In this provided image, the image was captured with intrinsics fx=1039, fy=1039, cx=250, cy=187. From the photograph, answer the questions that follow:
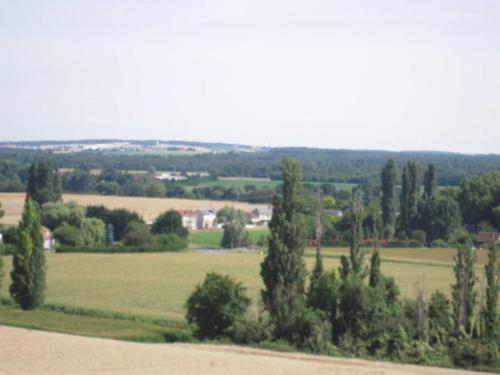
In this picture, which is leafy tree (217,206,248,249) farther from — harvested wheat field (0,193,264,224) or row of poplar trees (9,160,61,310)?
row of poplar trees (9,160,61,310)

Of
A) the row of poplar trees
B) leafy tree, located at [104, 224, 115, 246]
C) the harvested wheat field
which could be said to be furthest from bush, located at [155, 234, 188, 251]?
the row of poplar trees

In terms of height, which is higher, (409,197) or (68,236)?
(409,197)

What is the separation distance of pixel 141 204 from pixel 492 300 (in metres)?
92.0

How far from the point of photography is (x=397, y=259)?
248ft

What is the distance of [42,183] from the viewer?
101 metres

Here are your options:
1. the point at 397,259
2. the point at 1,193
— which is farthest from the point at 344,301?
the point at 1,193

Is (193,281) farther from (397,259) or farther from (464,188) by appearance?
(464,188)

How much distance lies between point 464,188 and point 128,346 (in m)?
76.2

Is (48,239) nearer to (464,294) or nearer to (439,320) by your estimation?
(439,320)

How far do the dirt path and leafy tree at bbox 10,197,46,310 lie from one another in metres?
8.12

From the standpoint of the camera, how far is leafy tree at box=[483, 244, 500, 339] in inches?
1534

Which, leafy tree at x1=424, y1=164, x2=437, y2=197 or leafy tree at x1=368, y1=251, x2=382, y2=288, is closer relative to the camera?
leafy tree at x1=368, y1=251, x2=382, y2=288

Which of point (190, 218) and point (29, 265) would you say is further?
point (190, 218)

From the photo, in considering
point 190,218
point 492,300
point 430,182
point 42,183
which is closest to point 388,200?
point 430,182
